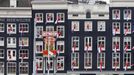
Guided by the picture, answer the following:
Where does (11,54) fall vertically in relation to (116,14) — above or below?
below

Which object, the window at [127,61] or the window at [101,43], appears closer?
the window at [127,61]

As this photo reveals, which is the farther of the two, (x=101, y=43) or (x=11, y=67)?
(x=101, y=43)

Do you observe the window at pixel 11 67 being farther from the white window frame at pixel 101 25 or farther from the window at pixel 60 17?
the white window frame at pixel 101 25

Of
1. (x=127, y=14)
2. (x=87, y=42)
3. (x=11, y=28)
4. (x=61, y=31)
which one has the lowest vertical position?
(x=87, y=42)

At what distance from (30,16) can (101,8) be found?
911 centimetres

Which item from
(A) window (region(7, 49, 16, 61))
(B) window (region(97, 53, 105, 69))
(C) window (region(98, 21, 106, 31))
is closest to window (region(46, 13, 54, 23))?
(A) window (region(7, 49, 16, 61))

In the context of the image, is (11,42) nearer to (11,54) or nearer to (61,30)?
(11,54)

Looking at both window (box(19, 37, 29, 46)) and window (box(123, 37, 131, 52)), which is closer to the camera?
window (box(123, 37, 131, 52))

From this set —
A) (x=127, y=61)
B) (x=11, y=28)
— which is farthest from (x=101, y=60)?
(x=11, y=28)

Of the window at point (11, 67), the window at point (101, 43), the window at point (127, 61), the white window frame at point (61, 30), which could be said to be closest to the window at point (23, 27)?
the white window frame at point (61, 30)

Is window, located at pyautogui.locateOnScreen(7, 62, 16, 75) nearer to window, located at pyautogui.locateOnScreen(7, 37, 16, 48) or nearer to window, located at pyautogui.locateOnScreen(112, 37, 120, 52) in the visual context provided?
window, located at pyautogui.locateOnScreen(7, 37, 16, 48)

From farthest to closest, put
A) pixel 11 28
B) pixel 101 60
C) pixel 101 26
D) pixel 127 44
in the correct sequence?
pixel 101 26 < pixel 11 28 < pixel 127 44 < pixel 101 60

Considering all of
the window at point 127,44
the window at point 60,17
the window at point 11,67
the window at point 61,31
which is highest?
the window at point 60,17

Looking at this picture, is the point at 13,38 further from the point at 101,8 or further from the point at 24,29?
the point at 101,8
